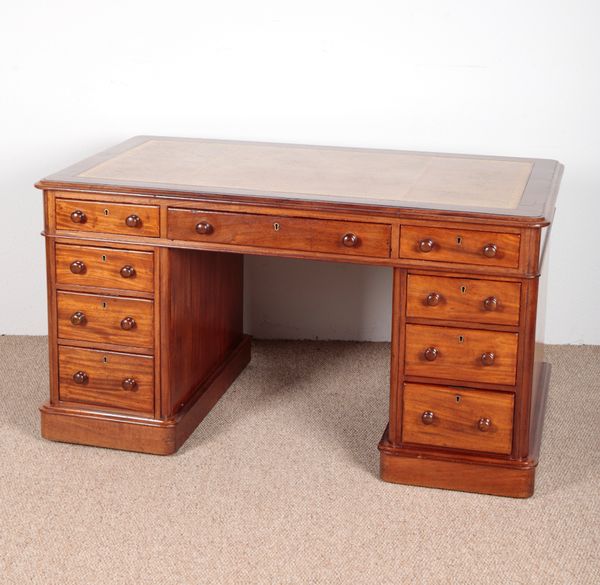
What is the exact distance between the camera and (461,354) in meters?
Result: 2.76

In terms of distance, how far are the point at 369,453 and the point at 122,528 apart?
725 mm

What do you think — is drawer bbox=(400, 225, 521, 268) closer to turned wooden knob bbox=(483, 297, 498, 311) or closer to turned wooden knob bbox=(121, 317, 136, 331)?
turned wooden knob bbox=(483, 297, 498, 311)

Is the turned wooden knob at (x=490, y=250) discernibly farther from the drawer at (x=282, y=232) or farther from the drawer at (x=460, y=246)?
the drawer at (x=282, y=232)

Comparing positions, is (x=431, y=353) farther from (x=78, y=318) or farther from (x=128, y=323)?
(x=78, y=318)

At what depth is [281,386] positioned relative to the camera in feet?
11.4

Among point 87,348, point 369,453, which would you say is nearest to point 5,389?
point 87,348

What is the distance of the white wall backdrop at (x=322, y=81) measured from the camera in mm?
3471

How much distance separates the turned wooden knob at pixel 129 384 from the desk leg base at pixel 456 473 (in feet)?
2.18

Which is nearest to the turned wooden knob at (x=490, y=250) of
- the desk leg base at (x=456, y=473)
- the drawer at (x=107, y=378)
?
the desk leg base at (x=456, y=473)

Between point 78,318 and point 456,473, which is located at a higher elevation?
point 78,318

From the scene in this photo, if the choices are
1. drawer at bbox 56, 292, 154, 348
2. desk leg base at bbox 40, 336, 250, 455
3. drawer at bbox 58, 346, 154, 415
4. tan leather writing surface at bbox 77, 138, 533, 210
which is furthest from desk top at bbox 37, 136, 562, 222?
desk leg base at bbox 40, 336, 250, 455

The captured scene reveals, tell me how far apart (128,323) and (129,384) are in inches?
6.6

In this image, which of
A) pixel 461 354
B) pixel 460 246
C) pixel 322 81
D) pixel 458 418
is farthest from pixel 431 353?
pixel 322 81

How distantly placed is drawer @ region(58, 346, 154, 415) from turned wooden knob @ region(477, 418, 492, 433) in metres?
0.85
